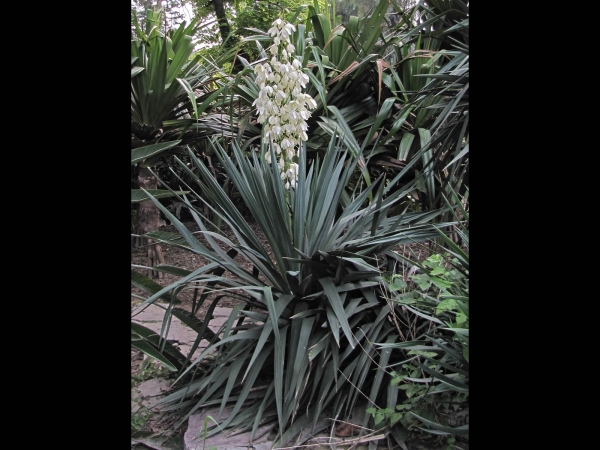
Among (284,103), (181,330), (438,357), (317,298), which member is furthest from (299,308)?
(181,330)

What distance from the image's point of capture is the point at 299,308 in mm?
2043

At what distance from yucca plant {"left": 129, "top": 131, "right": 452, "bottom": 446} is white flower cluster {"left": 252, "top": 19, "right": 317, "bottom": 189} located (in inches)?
4.0

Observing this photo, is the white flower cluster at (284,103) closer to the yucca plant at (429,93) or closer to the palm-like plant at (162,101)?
the yucca plant at (429,93)

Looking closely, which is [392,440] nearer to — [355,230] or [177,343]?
[355,230]

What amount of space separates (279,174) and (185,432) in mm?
1039

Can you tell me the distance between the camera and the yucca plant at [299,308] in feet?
6.15

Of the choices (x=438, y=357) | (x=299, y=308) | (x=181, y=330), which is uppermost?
(x=299, y=308)

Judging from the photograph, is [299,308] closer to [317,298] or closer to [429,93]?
[317,298]

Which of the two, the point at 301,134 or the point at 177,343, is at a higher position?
the point at 301,134

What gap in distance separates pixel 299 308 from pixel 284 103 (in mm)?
924

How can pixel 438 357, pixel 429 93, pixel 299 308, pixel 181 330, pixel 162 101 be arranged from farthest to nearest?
pixel 162 101 < pixel 181 330 < pixel 429 93 < pixel 299 308 < pixel 438 357

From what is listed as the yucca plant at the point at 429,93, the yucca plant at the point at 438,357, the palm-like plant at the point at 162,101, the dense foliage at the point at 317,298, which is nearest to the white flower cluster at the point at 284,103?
the dense foliage at the point at 317,298
